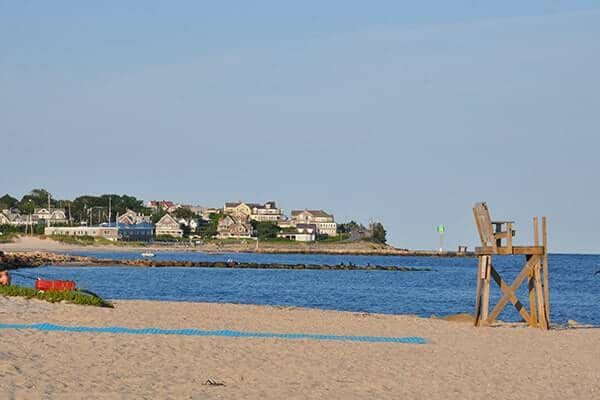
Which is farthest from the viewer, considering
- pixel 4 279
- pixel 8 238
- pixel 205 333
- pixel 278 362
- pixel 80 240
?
pixel 80 240

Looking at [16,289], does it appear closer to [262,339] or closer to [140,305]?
[140,305]

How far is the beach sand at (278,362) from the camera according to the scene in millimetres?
14562

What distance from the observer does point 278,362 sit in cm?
1783

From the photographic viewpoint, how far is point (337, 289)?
202 ft

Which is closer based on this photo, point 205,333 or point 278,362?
point 278,362

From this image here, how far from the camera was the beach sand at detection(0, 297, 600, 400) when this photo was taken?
47.8 feet

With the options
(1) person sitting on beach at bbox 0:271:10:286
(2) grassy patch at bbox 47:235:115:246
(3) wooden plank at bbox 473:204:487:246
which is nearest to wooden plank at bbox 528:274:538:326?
(3) wooden plank at bbox 473:204:487:246

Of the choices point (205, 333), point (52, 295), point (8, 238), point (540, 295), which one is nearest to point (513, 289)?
point (540, 295)

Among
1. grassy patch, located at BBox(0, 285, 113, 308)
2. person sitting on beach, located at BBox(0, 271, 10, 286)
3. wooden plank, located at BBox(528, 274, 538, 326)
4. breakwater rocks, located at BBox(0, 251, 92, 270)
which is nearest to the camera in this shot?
grassy patch, located at BBox(0, 285, 113, 308)

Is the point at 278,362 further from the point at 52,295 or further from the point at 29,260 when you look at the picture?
the point at 29,260

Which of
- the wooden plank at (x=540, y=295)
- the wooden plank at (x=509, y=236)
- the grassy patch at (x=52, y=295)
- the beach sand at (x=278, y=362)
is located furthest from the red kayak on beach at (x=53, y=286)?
the wooden plank at (x=540, y=295)

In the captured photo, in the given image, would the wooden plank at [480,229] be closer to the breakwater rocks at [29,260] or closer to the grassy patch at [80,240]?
the breakwater rocks at [29,260]

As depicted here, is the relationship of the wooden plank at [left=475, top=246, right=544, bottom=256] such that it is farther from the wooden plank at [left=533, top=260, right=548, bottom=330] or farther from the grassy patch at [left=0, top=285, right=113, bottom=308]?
the grassy patch at [left=0, top=285, right=113, bottom=308]

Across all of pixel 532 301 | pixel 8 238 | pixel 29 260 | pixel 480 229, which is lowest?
pixel 29 260
